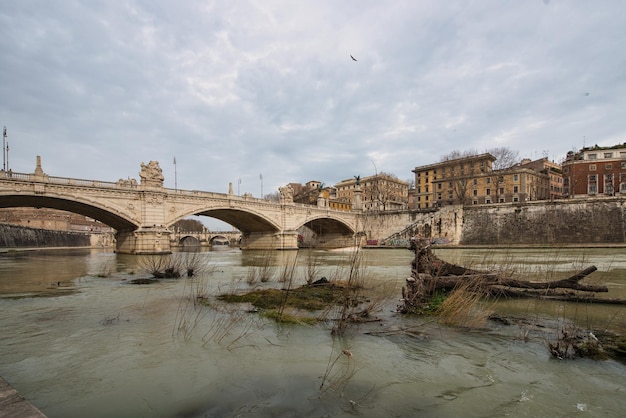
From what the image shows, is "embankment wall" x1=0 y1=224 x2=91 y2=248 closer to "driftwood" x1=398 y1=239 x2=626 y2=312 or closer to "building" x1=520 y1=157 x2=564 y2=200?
"driftwood" x1=398 y1=239 x2=626 y2=312

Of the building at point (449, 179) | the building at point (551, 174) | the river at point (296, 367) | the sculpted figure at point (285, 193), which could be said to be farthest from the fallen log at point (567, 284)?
the building at point (551, 174)

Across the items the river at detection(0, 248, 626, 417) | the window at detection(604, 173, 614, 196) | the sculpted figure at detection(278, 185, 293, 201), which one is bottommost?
the river at detection(0, 248, 626, 417)

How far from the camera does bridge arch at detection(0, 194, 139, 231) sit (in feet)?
94.4

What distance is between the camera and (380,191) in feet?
263

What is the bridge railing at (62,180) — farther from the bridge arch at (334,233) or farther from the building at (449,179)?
the building at (449,179)

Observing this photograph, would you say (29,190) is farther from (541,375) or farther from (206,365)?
(541,375)

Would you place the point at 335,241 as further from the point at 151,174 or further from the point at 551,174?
the point at 551,174

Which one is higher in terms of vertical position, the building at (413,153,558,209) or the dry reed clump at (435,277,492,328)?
the building at (413,153,558,209)

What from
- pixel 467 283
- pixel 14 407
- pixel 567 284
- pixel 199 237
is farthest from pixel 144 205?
pixel 199 237

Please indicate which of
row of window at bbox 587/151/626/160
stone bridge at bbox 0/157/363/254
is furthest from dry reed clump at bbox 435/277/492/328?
row of window at bbox 587/151/626/160

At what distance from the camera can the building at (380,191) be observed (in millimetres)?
79250

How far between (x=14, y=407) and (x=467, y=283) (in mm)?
7809

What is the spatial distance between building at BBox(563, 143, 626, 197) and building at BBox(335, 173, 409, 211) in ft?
107

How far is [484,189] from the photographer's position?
65.9 m
